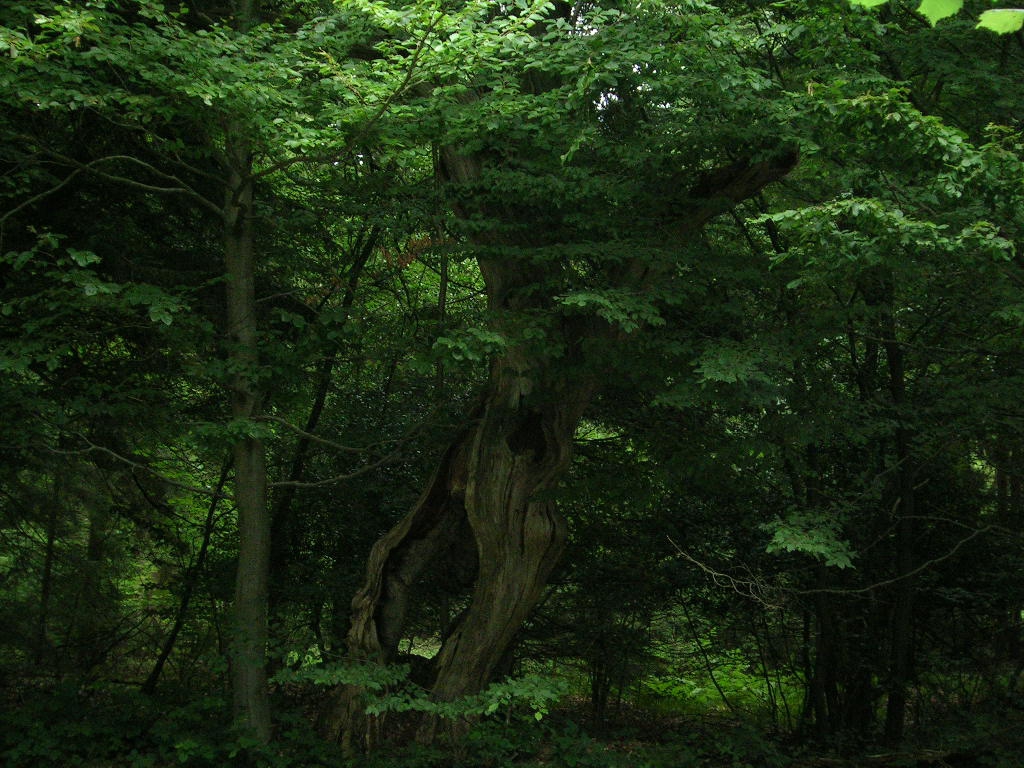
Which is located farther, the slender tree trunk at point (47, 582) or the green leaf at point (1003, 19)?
the slender tree trunk at point (47, 582)

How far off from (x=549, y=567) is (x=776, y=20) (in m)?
4.28

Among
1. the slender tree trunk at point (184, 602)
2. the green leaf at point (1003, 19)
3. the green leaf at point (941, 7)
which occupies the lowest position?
the slender tree trunk at point (184, 602)

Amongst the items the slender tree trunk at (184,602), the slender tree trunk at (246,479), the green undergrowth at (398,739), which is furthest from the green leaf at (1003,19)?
the slender tree trunk at (184,602)

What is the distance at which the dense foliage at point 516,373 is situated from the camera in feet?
16.6

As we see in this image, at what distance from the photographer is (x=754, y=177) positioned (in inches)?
240

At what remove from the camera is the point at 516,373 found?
6.50 metres

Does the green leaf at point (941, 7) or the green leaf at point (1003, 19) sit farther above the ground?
the green leaf at point (941, 7)

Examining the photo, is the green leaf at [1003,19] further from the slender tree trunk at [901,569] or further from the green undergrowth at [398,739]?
the slender tree trunk at [901,569]

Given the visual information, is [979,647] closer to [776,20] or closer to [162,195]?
[776,20]

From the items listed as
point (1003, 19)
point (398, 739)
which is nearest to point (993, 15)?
point (1003, 19)

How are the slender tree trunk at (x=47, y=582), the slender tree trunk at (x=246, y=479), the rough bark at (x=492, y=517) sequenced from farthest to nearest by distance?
the slender tree trunk at (x=47, y=582) < the rough bark at (x=492, y=517) < the slender tree trunk at (x=246, y=479)

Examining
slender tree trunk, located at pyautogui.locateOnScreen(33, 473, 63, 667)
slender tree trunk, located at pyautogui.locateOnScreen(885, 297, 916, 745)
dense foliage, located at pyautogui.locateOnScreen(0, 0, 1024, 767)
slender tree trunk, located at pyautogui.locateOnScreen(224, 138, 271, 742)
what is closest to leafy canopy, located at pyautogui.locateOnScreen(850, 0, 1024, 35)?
dense foliage, located at pyautogui.locateOnScreen(0, 0, 1024, 767)

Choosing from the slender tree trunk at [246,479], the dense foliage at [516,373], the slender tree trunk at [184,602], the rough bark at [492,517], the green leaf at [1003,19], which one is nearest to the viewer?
the green leaf at [1003,19]

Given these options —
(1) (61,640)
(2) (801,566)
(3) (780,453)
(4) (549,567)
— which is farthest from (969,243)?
(1) (61,640)
